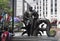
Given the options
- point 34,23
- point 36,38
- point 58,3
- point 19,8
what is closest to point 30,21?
point 34,23

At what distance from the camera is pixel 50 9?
41.6 m

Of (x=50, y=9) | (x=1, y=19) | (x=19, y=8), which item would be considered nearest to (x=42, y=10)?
(x=50, y=9)

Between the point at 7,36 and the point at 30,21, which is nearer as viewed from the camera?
the point at 7,36

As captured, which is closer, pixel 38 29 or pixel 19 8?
pixel 38 29

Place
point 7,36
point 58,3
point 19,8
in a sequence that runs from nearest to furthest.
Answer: point 7,36 < point 19,8 < point 58,3

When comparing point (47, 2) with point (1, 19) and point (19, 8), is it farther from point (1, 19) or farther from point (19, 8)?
point (1, 19)

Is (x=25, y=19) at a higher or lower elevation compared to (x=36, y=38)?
higher

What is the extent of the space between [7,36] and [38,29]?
1.91 meters

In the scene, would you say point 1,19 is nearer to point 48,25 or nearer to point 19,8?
point 48,25

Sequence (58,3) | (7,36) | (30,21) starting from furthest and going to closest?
(58,3)
(30,21)
(7,36)

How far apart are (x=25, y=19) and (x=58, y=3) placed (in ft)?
94.7

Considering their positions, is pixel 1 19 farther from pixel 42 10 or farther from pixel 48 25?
pixel 42 10

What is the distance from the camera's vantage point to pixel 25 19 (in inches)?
465

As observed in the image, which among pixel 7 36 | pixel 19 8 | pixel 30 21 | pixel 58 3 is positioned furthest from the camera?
pixel 58 3
